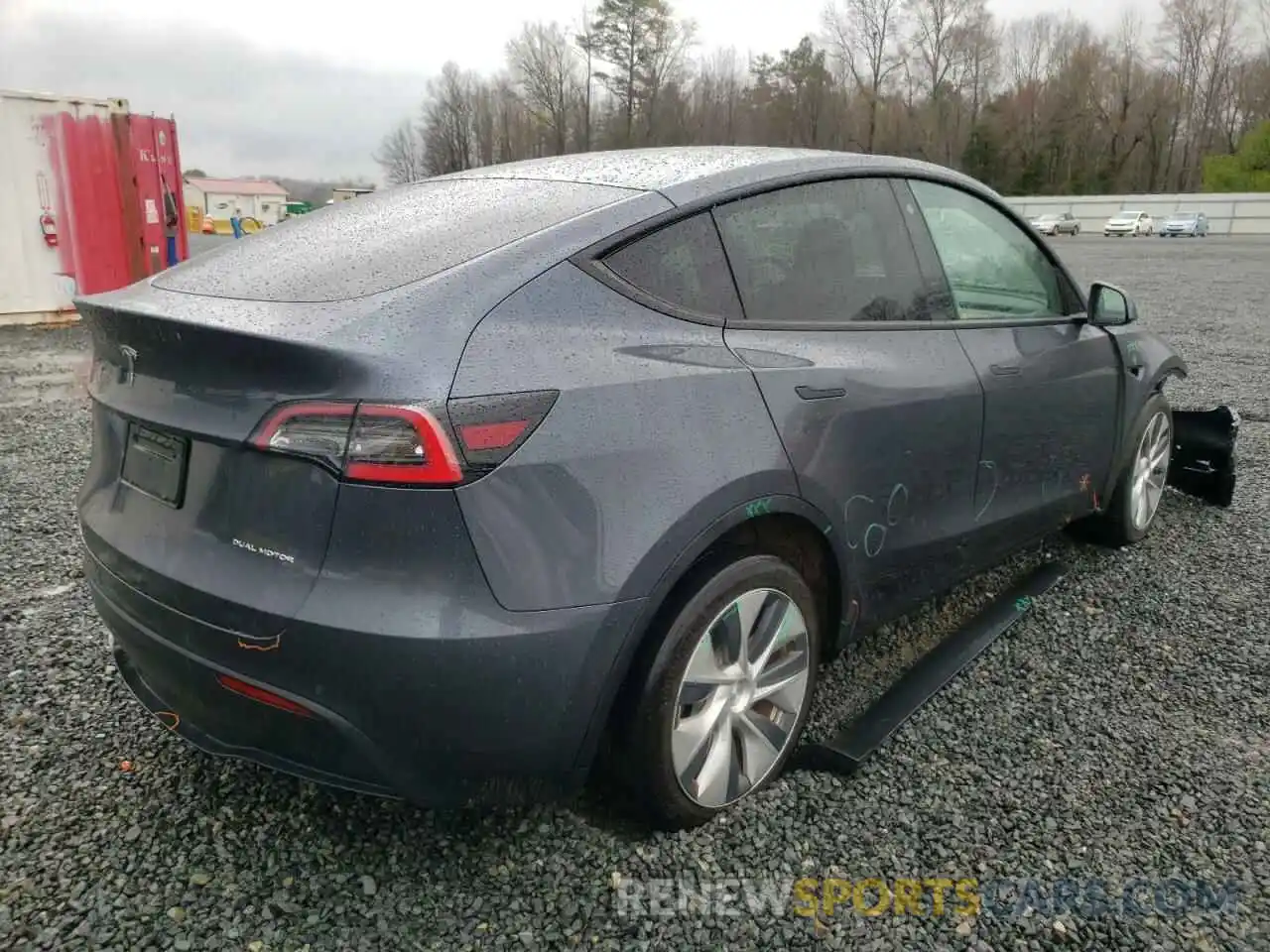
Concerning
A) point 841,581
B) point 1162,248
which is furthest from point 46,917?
point 1162,248

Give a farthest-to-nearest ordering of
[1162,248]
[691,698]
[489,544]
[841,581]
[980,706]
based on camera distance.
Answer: [1162,248] < [980,706] < [841,581] < [691,698] < [489,544]

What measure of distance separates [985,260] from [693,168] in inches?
51.2

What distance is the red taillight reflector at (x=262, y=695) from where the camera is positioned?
182cm

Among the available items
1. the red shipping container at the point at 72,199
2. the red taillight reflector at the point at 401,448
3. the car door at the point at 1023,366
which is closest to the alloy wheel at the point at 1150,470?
the car door at the point at 1023,366

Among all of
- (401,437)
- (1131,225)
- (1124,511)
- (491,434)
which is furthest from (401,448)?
(1131,225)

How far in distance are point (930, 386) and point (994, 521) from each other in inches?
26.1

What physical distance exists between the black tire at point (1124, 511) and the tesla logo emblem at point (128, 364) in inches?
142

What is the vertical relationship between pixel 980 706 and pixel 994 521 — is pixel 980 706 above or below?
below

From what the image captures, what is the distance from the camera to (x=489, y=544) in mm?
1748

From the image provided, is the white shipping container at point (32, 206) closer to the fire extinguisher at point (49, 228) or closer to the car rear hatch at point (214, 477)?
the fire extinguisher at point (49, 228)

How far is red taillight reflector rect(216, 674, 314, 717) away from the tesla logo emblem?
2.35 feet

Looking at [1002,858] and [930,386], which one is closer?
[1002,858]

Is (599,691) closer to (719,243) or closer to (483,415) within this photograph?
(483,415)

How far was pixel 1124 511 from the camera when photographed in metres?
4.03
